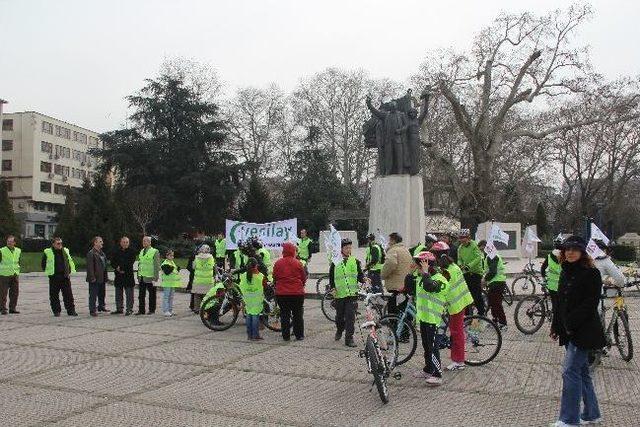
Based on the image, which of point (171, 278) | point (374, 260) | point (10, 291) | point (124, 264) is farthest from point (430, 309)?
point (10, 291)

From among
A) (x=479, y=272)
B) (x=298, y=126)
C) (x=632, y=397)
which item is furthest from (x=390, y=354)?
(x=298, y=126)

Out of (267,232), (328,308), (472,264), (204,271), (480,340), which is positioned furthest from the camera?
(267,232)

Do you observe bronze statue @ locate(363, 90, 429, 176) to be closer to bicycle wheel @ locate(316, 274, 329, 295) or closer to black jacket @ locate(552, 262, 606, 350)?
bicycle wheel @ locate(316, 274, 329, 295)

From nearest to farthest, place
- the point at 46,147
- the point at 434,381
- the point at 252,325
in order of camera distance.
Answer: the point at 434,381 < the point at 252,325 < the point at 46,147

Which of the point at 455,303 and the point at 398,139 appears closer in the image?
the point at 455,303

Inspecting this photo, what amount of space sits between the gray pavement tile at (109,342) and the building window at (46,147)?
81.2 meters

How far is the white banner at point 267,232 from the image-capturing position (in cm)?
1788

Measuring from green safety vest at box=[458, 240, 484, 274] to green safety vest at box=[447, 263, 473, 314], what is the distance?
3.83 meters

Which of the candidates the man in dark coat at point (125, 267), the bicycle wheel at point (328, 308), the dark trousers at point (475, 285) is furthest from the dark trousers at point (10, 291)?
the dark trousers at point (475, 285)

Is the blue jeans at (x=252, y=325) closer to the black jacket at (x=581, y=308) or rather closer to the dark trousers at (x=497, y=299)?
the dark trousers at (x=497, y=299)

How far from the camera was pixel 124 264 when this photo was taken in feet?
51.7

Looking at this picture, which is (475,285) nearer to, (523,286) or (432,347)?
(432,347)

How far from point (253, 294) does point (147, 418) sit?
4.95m

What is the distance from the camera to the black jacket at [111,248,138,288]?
15703 mm
